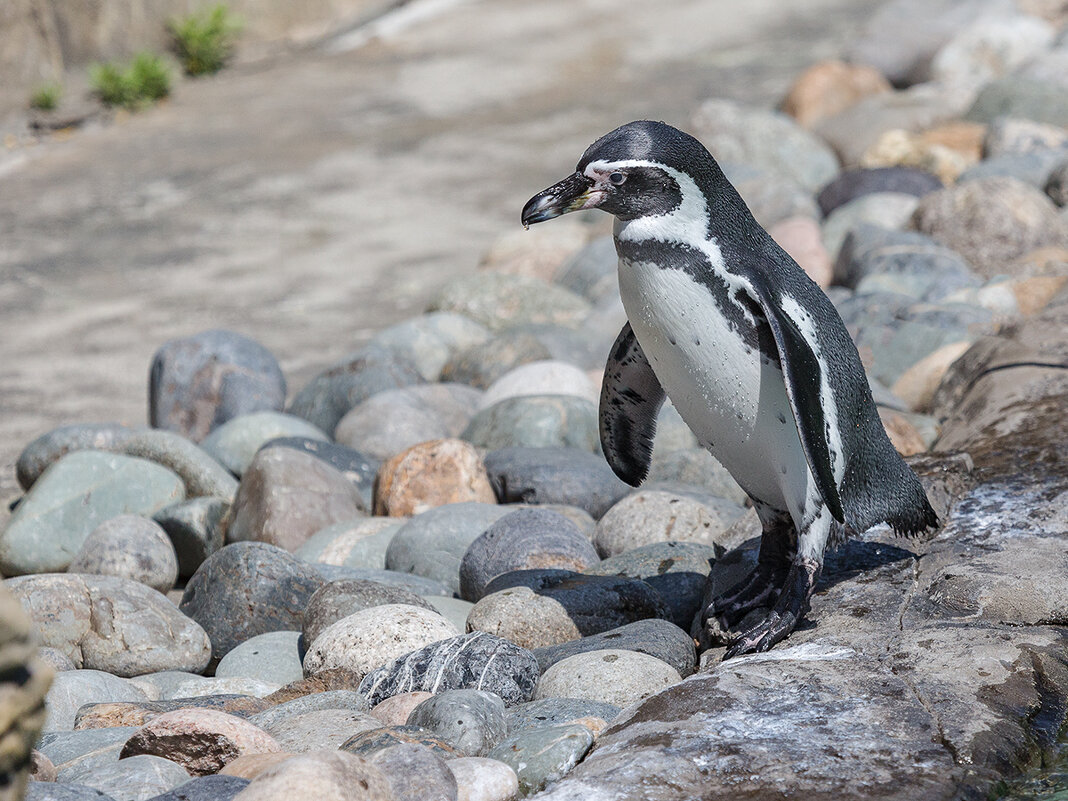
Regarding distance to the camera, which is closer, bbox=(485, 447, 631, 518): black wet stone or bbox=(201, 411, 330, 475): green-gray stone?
bbox=(485, 447, 631, 518): black wet stone

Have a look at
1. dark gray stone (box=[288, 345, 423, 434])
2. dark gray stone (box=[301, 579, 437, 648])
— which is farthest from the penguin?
dark gray stone (box=[288, 345, 423, 434])

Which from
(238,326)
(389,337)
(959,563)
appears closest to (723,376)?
(959,563)

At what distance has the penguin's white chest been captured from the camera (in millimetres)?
3070

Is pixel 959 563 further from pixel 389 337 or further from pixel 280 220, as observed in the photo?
pixel 280 220

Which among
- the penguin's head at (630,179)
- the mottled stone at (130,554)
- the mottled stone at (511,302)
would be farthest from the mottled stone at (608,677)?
the mottled stone at (511,302)

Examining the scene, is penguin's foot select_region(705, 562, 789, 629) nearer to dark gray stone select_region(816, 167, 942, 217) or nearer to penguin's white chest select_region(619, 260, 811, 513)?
penguin's white chest select_region(619, 260, 811, 513)

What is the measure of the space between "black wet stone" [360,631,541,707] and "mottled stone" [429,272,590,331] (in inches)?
159

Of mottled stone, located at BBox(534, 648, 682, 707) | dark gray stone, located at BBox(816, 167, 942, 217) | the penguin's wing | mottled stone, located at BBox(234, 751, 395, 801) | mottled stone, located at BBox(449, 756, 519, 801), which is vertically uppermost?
the penguin's wing

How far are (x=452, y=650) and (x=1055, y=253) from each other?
17.0 feet

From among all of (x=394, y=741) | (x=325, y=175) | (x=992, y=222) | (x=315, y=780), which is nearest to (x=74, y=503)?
(x=394, y=741)

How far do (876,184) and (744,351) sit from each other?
5745 millimetres

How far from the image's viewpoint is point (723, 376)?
313 centimetres

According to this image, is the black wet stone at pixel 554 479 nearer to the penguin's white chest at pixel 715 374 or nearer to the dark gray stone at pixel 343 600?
the dark gray stone at pixel 343 600

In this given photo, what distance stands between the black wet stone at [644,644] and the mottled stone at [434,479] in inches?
64.8
